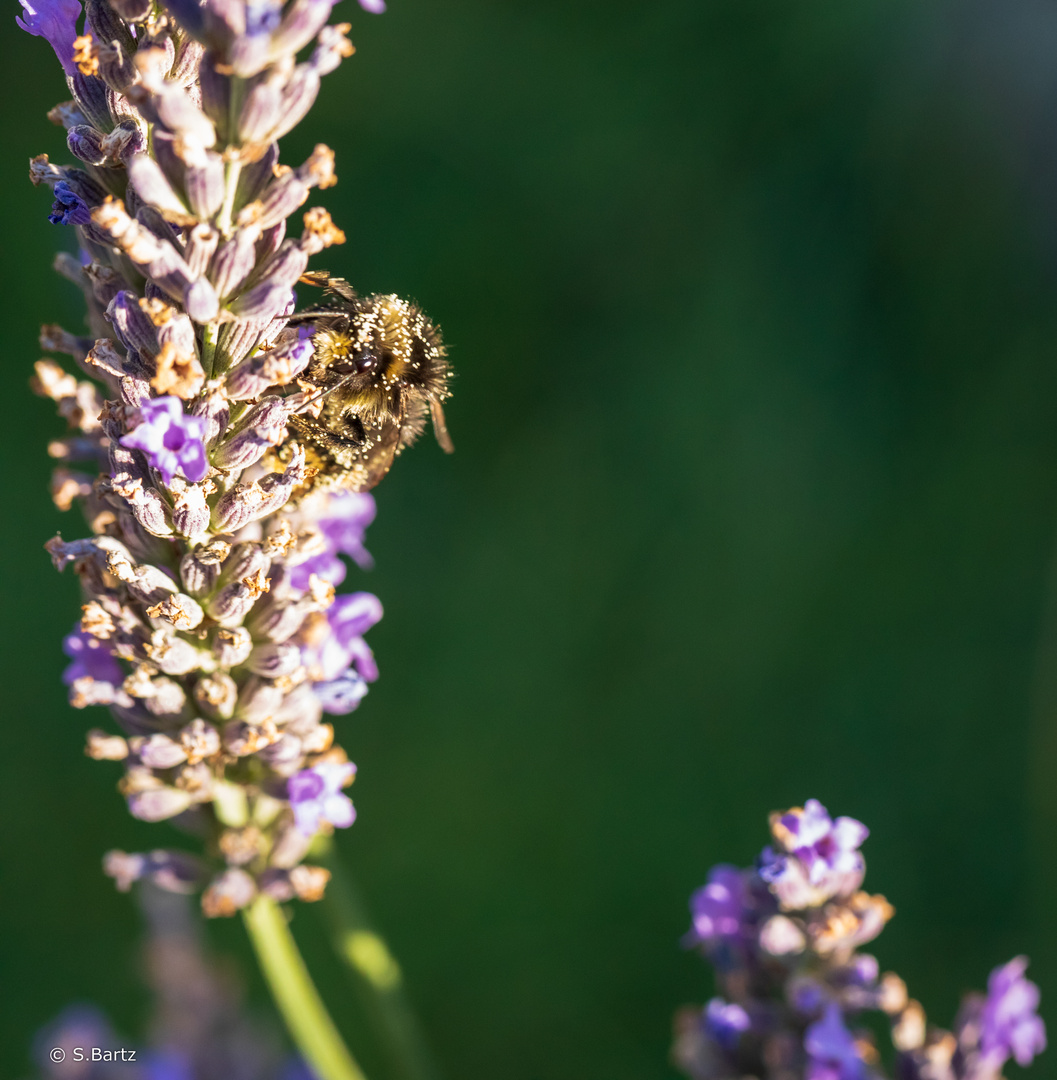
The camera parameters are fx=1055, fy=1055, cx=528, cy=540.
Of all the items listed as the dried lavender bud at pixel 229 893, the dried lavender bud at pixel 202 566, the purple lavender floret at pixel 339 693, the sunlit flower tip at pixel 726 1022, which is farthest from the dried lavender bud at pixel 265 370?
the sunlit flower tip at pixel 726 1022

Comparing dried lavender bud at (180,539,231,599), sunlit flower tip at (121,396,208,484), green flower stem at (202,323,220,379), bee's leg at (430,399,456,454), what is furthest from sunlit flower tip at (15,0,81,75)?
bee's leg at (430,399,456,454)

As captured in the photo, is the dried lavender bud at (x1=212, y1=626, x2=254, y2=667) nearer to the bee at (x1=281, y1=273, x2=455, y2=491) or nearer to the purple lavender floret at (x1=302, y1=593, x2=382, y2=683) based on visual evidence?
the purple lavender floret at (x1=302, y1=593, x2=382, y2=683)

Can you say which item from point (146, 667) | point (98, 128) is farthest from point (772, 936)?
point (98, 128)

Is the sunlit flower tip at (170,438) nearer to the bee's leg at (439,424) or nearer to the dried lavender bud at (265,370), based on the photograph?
the dried lavender bud at (265,370)

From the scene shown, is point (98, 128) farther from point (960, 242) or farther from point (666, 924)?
point (960, 242)

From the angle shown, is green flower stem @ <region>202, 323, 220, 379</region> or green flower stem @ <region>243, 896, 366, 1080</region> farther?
green flower stem @ <region>243, 896, 366, 1080</region>

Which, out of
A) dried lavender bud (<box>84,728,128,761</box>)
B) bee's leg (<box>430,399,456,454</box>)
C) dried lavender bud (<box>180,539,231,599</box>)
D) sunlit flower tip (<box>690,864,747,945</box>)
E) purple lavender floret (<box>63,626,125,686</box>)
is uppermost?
bee's leg (<box>430,399,456,454</box>)

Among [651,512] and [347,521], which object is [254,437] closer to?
[347,521]
